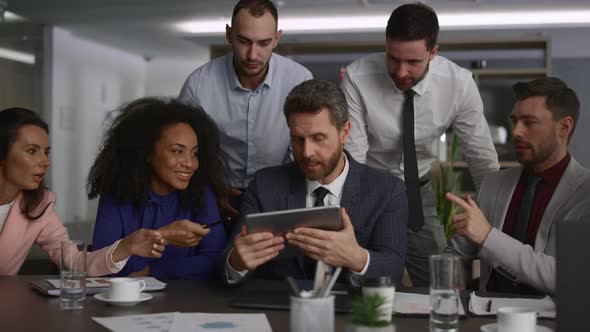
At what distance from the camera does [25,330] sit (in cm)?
161

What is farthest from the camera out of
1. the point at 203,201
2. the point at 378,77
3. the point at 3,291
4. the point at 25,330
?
the point at 378,77

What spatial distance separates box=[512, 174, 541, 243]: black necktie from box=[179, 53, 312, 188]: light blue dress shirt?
1.06 m

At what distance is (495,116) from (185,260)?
6.36m

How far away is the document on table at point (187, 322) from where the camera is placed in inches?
63.7

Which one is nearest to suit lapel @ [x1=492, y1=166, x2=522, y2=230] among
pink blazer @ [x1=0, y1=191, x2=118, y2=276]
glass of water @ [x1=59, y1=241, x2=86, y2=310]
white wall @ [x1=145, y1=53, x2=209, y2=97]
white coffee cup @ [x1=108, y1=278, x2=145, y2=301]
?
white coffee cup @ [x1=108, y1=278, x2=145, y2=301]

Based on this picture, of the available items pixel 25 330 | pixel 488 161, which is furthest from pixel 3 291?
pixel 488 161

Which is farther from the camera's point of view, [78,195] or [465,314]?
[78,195]

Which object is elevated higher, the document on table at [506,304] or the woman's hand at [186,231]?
the woman's hand at [186,231]

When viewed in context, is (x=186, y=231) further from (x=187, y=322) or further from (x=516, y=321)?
(x=516, y=321)

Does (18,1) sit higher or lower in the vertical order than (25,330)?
higher

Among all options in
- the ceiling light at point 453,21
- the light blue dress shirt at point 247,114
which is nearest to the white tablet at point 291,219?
the light blue dress shirt at point 247,114

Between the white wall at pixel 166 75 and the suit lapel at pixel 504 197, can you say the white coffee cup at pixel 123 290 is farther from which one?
the white wall at pixel 166 75

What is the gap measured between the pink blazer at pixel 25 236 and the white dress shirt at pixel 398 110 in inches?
46.8

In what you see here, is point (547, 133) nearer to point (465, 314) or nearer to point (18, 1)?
point (465, 314)
